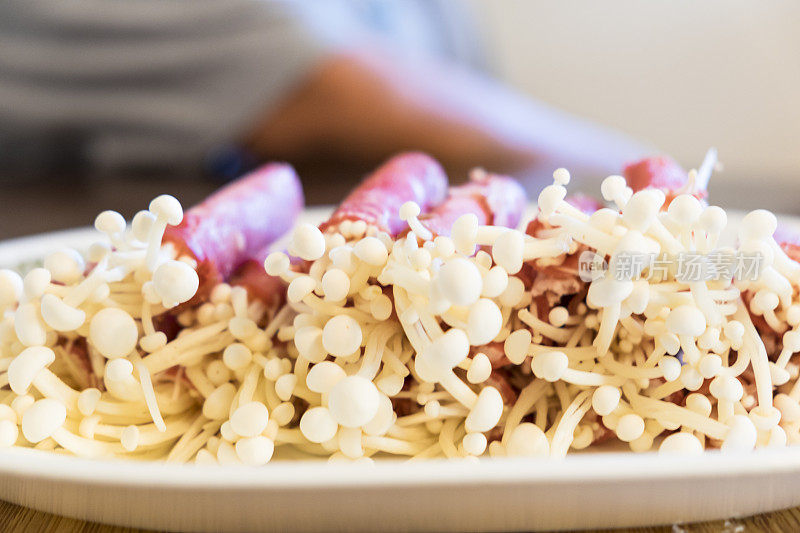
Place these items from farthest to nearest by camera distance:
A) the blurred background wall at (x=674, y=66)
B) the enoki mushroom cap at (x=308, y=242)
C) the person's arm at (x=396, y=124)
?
the blurred background wall at (x=674, y=66)
the person's arm at (x=396, y=124)
the enoki mushroom cap at (x=308, y=242)

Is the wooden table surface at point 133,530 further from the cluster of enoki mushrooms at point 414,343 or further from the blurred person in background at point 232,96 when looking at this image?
the blurred person in background at point 232,96

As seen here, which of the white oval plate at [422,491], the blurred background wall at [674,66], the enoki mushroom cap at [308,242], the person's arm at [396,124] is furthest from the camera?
the blurred background wall at [674,66]

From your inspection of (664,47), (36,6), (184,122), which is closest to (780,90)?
(664,47)

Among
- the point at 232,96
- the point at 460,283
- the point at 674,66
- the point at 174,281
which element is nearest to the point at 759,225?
the point at 460,283

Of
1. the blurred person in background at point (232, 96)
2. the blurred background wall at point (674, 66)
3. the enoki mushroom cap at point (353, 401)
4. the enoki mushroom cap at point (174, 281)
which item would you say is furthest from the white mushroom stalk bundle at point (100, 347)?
the blurred background wall at point (674, 66)

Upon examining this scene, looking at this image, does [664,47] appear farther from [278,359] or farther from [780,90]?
[278,359]

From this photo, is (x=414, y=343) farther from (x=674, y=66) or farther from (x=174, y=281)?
(x=674, y=66)
